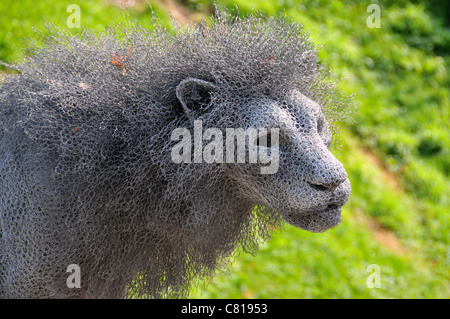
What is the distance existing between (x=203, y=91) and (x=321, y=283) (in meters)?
2.83

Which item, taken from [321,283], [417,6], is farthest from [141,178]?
[417,6]

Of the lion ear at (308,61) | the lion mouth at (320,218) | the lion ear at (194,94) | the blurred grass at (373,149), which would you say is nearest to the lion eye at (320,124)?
the lion ear at (308,61)

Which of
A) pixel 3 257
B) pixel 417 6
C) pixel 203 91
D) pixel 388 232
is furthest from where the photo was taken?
pixel 417 6

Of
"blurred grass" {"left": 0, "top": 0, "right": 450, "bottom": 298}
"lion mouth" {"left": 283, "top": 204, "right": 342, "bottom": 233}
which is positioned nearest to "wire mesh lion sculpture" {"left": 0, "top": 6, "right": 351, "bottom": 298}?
"lion mouth" {"left": 283, "top": 204, "right": 342, "bottom": 233}

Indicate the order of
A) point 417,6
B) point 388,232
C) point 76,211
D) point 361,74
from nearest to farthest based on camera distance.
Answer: point 76,211, point 388,232, point 361,74, point 417,6

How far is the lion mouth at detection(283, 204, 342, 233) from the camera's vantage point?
1935 millimetres

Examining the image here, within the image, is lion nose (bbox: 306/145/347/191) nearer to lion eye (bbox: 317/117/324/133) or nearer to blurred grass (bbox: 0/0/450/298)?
lion eye (bbox: 317/117/324/133)

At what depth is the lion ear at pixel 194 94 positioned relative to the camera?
77.9 inches

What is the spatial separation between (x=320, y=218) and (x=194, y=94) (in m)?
0.62

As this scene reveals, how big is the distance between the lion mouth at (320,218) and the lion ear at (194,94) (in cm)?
50

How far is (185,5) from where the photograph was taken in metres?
5.31
